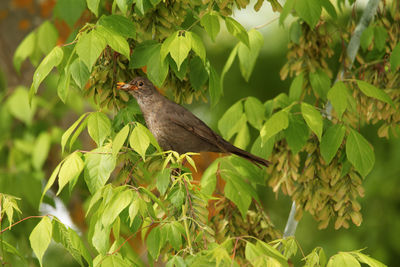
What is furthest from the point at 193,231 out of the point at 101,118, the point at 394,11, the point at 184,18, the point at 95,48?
the point at 394,11

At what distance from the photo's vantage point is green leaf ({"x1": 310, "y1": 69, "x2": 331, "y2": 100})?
3.37 metres

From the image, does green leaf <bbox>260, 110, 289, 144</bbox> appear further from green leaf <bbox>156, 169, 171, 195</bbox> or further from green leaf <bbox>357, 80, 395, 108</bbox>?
green leaf <bbox>156, 169, 171, 195</bbox>

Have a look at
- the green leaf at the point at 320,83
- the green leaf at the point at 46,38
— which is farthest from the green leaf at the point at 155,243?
the green leaf at the point at 46,38

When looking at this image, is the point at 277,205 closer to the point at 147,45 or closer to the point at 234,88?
the point at 234,88

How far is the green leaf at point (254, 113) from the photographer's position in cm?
338

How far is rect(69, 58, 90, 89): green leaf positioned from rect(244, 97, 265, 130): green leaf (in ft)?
3.50

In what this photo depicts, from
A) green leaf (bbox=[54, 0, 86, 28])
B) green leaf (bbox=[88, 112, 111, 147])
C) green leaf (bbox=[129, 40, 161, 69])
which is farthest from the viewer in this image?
green leaf (bbox=[54, 0, 86, 28])

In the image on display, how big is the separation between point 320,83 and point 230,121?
0.53m

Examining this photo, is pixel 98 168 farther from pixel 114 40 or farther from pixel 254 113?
pixel 254 113

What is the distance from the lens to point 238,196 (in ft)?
9.72

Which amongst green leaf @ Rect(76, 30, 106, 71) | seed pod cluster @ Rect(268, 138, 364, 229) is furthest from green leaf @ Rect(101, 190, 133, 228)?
seed pod cluster @ Rect(268, 138, 364, 229)

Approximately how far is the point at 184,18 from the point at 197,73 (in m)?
0.28

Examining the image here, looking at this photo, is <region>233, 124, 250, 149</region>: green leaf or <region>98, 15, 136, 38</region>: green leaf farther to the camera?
<region>233, 124, 250, 149</region>: green leaf

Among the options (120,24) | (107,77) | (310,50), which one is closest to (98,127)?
(107,77)
